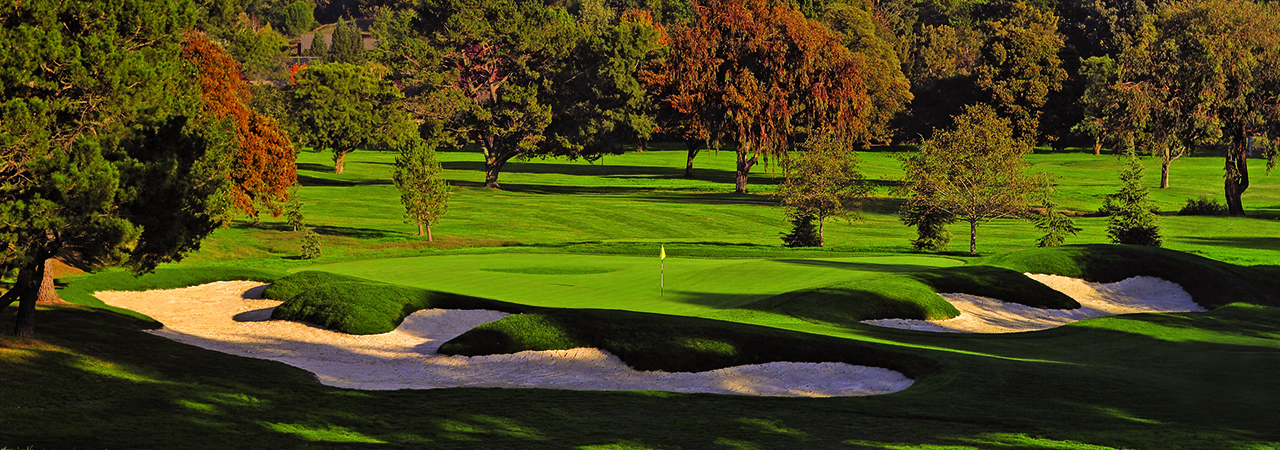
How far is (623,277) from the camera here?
31.3 meters

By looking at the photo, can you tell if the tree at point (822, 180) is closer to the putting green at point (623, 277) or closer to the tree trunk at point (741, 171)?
the putting green at point (623, 277)

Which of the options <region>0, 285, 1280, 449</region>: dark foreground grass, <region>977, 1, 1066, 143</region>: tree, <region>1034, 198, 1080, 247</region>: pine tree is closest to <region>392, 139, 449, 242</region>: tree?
<region>1034, 198, 1080, 247</region>: pine tree

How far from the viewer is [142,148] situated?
1861cm

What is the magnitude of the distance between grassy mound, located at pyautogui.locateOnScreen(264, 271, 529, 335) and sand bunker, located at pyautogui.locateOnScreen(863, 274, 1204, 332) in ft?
34.3

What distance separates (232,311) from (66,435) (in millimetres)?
16205

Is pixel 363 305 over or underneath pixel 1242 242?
over

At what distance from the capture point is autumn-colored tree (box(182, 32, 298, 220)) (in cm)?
4356

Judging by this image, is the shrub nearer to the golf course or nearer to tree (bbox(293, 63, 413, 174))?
the golf course

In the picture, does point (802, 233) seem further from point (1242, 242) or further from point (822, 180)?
point (1242, 242)

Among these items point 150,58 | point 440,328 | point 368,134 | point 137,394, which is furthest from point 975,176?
point 368,134

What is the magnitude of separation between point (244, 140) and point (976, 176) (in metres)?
30.6

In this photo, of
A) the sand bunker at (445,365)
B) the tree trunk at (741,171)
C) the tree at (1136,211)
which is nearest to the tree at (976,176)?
the tree at (1136,211)

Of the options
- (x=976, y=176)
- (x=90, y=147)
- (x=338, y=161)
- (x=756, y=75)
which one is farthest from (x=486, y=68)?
(x=90, y=147)

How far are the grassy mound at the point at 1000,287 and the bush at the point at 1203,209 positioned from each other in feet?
132
